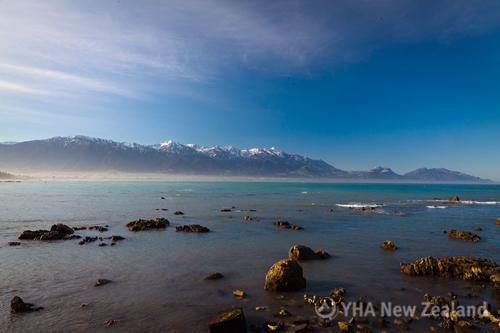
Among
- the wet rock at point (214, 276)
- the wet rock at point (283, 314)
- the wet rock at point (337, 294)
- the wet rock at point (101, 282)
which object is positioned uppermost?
the wet rock at point (337, 294)

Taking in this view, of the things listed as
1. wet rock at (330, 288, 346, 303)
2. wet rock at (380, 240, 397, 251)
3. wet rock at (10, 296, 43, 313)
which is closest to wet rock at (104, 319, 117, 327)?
wet rock at (10, 296, 43, 313)

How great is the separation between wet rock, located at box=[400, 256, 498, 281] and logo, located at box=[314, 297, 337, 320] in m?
8.31

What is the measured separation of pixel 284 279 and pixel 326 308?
3.01 metres

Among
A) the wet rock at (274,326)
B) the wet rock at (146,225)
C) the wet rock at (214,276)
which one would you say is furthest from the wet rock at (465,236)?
the wet rock at (146,225)

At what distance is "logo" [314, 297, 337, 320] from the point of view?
554 inches

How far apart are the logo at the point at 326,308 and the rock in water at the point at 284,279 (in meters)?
2.14

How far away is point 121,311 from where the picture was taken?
1463 centimetres

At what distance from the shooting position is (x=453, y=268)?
20.5m

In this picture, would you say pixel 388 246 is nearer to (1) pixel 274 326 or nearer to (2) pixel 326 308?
(2) pixel 326 308

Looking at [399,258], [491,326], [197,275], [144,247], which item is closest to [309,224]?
[399,258]

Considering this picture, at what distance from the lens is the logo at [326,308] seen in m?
14.1

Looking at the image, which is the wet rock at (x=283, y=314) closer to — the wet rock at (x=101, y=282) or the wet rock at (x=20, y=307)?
the wet rock at (x=101, y=282)

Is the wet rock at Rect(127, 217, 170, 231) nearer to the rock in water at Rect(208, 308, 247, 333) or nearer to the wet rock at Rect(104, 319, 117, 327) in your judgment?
the wet rock at Rect(104, 319, 117, 327)

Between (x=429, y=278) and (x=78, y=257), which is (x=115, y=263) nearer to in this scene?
(x=78, y=257)
